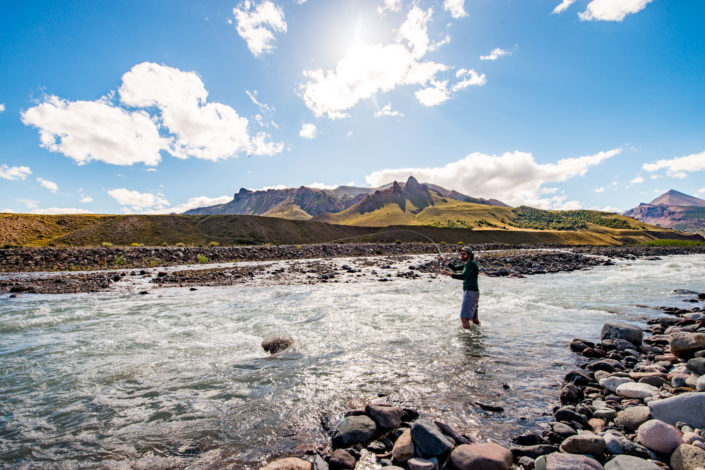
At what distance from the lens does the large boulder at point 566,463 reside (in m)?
3.53

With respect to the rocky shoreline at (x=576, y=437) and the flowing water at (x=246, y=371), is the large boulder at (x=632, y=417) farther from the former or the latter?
the flowing water at (x=246, y=371)

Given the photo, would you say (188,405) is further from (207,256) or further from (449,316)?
(207,256)

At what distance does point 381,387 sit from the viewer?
6.23 meters

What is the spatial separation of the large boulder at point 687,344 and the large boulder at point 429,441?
676cm

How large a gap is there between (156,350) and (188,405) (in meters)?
3.70

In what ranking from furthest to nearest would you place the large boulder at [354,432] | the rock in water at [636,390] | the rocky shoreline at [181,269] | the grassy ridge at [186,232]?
the grassy ridge at [186,232] → the rocky shoreline at [181,269] → the rock in water at [636,390] → the large boulder at [354,432]

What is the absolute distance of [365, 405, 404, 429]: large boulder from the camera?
481cm

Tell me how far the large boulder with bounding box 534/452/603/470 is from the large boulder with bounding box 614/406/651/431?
1524 millimetres

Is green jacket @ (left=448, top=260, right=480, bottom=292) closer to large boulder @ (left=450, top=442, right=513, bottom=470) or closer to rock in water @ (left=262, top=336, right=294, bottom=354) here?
rock in water @ (left=262, top=336, right=294, bottom=354)

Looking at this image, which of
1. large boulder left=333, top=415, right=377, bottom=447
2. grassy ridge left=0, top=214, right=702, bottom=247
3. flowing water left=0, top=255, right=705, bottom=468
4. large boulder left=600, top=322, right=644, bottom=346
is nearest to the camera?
large boulder left=333, top=415, right=377, bottom=447

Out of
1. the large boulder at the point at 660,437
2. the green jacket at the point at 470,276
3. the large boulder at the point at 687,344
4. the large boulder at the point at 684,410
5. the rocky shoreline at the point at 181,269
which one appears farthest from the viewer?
the rocky shoreline at the point at 181,269

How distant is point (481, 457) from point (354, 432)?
5.70 feet

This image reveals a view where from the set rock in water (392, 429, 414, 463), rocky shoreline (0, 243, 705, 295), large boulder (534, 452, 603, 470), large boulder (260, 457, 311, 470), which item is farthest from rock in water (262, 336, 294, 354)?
rocky shoreline (0, 243, 705, 295)

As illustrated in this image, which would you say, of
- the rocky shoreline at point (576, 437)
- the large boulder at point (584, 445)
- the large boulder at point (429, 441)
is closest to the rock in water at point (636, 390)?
the rocky shoreline at point (576, 437)
